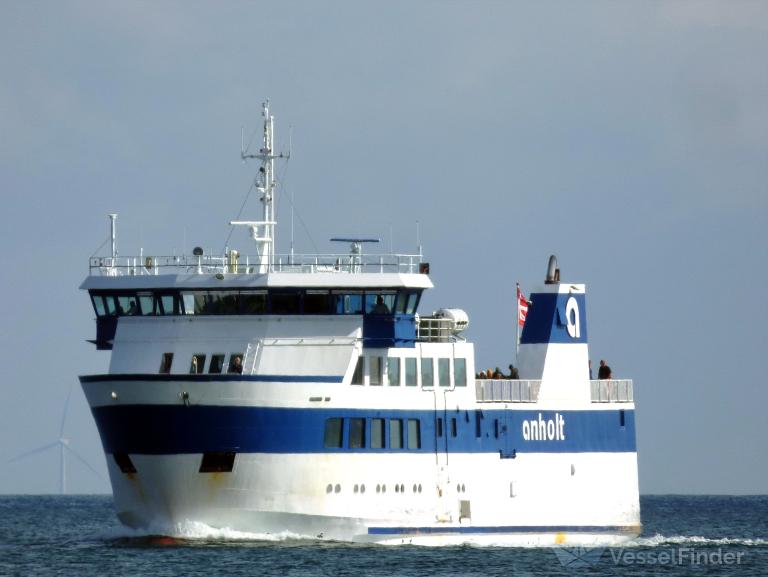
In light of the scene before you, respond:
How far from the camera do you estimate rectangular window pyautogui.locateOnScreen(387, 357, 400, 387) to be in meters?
51.6

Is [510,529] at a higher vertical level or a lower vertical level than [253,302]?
lower

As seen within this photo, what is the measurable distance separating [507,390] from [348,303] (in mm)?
7142

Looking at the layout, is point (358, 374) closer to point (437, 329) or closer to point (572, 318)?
point (437, 329)

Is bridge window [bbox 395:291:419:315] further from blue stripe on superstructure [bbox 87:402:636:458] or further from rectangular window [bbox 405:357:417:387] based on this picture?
blue stripe on superstructure [bbox 87:402:636:458]

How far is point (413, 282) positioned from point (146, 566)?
34.0 ft

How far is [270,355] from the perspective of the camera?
1965 inches

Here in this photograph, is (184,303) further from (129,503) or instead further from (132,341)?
(129,503)

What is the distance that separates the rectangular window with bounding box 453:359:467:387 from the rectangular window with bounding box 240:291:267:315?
6.18 metres

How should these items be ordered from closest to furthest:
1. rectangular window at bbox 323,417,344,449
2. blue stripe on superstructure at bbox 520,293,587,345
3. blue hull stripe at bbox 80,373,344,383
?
blue hull stripe at bbox 80,373,344,383
rectangular window at bbox 323,417,344,449
blue stripe on superstructure at bbox 520,293,587,345

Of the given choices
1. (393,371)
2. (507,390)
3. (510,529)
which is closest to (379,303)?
(393,371)

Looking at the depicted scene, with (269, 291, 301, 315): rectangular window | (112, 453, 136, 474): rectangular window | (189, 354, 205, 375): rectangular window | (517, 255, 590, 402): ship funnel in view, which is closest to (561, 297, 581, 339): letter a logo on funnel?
(517, 255, 590, 402): ship funnel

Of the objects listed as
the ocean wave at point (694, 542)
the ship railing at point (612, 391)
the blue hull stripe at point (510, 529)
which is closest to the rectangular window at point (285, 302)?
the blue hull stripe at point (510, 529)

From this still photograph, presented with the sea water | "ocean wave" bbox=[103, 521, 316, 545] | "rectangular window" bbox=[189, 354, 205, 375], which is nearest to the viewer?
the sea water

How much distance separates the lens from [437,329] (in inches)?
2119
